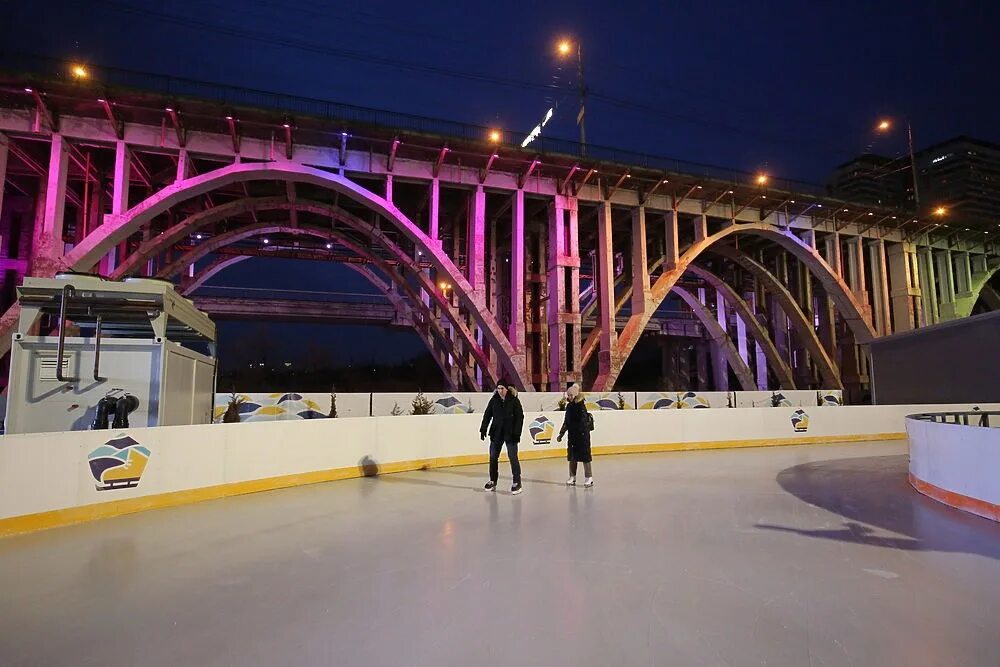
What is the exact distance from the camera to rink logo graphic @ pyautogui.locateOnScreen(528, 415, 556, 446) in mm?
13438

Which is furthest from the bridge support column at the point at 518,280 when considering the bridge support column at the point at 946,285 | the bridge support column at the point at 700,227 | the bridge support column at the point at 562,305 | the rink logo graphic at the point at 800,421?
the bridge support column at the point at 946,285

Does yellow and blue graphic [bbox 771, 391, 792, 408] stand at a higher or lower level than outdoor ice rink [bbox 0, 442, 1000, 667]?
higher

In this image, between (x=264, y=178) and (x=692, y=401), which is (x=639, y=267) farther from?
(x=264, y=178)

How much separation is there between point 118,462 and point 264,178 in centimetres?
1575

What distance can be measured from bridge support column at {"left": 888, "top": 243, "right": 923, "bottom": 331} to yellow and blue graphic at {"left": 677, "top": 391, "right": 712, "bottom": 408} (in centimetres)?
1839

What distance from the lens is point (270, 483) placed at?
8.97m

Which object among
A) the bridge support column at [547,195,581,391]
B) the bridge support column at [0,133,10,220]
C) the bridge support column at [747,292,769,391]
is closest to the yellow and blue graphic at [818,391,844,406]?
the bridge support column at [747,292,769,391]

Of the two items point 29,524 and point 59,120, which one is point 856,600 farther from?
point 59,120

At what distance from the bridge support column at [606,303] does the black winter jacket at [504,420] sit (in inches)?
581

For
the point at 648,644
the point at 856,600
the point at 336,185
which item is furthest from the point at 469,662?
the point at 336,185

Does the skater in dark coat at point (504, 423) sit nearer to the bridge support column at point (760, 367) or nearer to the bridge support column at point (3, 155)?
the bridge support column at point (3, 155)

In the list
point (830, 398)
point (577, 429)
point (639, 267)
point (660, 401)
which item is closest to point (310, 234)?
point (639, 267)

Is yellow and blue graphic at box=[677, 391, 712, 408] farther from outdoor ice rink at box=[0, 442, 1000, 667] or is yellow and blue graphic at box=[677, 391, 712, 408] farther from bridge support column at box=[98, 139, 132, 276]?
bridge support column at box=[98, 139, 132, 276]

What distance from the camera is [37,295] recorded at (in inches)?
325
